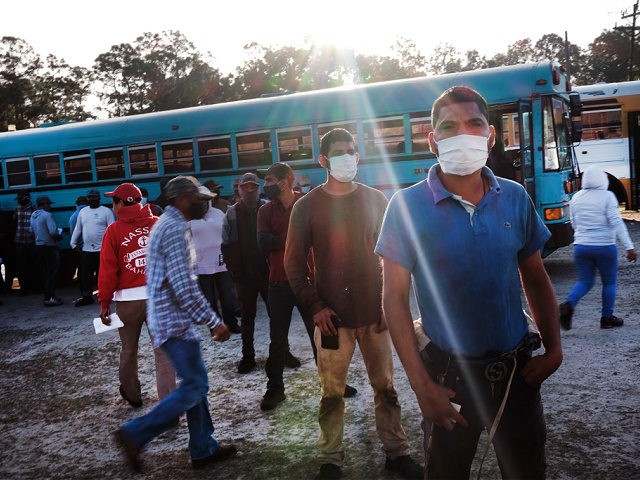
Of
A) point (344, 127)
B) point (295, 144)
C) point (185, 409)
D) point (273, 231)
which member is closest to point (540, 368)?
point (185, 409)

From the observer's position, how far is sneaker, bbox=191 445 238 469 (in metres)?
3.99

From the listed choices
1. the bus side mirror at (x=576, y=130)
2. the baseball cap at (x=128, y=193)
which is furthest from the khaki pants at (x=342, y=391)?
the bus side mirror at (x=576, y=130)

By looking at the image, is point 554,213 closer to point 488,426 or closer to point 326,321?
point 326,321

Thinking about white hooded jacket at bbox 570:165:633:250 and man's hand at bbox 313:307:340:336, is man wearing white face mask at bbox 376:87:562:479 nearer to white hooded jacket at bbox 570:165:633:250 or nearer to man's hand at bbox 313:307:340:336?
man's hand at bbox 313:307:340:336

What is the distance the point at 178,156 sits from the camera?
1248 centimetres

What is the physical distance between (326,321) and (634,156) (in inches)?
626

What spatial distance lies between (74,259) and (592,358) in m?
11.4

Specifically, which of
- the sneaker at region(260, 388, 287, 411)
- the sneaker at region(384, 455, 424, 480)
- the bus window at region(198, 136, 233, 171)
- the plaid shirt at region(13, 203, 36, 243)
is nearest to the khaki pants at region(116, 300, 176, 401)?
the sneaker at region(260, 388, 287, 411)

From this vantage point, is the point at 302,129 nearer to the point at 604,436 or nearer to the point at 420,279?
the point at 604,436

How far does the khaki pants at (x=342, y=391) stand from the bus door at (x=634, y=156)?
50.1 feet

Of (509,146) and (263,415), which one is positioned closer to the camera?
(263,415)

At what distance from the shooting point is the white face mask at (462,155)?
88.9 inches

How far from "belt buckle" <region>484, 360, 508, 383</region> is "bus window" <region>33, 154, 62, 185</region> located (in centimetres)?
1338

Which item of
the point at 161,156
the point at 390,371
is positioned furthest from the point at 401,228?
the point at 161,156
